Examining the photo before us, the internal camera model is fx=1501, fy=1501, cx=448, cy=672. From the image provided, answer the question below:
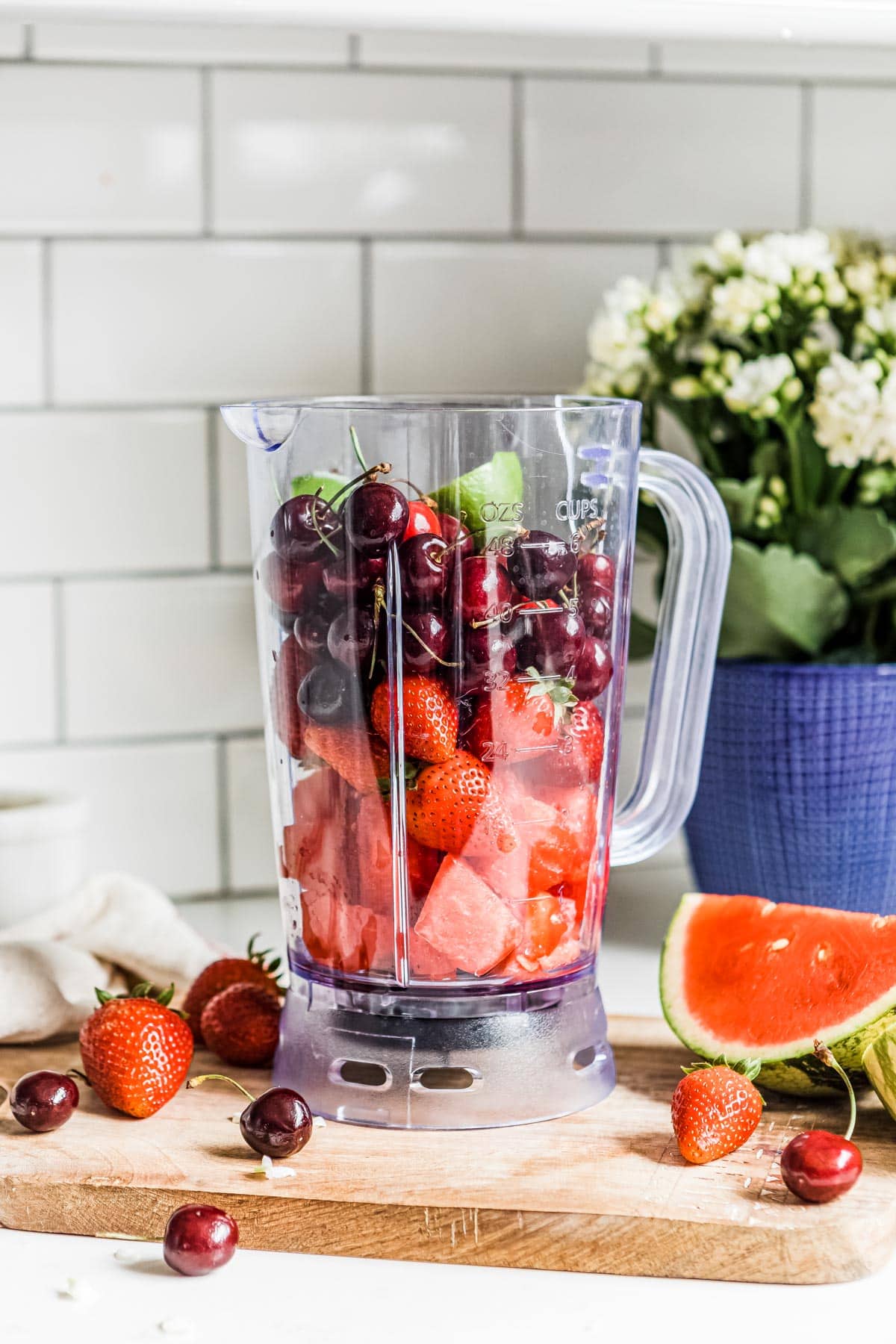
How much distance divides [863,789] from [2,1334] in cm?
A: 60

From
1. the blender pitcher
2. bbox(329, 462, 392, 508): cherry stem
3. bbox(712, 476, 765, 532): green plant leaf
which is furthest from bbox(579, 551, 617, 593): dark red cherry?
bbox(712, 476, 765, 532): green plant leaf

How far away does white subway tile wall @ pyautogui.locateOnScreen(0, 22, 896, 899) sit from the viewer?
41.2 inches

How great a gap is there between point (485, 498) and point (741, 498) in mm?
303

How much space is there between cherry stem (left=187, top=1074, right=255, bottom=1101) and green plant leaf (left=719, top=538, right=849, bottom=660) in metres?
0.41

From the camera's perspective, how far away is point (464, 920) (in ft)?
2.30

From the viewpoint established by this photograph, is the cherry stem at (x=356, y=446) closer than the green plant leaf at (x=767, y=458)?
Yes

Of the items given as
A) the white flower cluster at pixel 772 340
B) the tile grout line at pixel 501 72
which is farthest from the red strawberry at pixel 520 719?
the tile grout line at pixel 501 72

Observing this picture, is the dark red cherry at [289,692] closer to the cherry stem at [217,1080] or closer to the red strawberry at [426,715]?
the red strawberry at [426,715]

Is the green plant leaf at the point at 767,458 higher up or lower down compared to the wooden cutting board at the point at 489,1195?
higher up

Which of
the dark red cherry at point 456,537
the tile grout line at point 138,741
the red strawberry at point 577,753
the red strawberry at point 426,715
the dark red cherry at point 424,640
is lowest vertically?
the tile grout line at point 138,741

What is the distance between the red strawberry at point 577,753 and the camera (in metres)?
0.72

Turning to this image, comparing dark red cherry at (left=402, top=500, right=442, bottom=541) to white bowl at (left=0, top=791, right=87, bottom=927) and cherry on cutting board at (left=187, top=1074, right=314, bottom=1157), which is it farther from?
white bowl at (left=0, top=791, right=87, bottom=927)

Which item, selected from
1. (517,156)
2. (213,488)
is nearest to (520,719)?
(213,488)

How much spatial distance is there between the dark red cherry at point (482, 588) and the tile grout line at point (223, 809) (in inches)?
18.9
